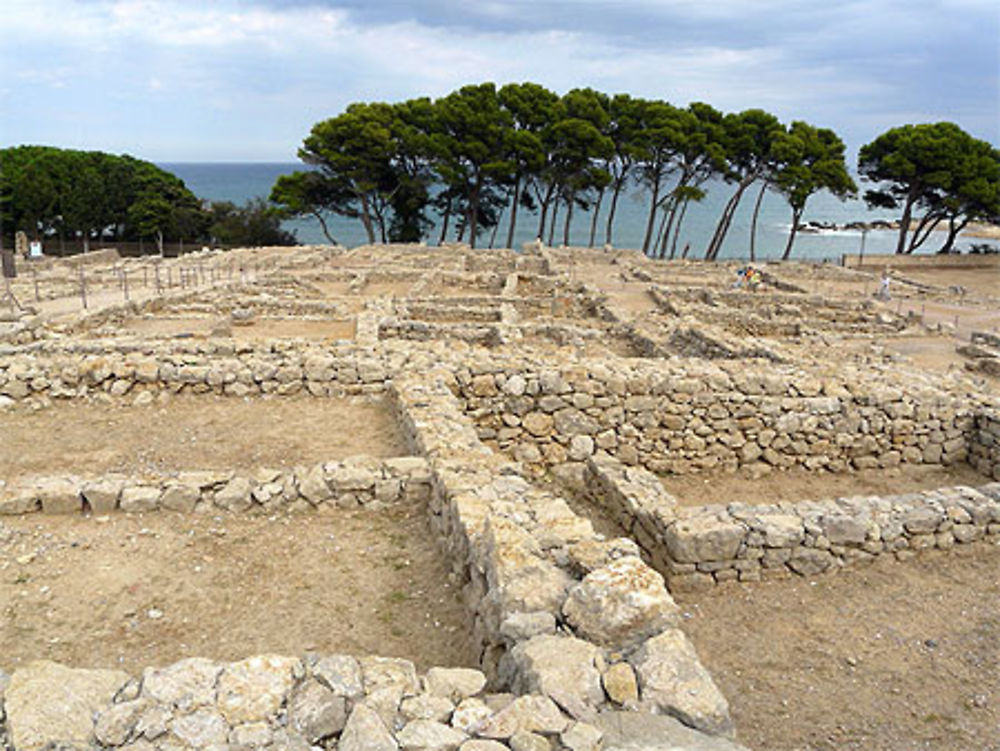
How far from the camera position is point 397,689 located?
3.14m

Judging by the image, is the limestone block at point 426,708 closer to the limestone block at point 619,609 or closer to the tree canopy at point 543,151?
the limestone block at point 619,609

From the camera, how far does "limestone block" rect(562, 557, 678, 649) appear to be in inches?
142

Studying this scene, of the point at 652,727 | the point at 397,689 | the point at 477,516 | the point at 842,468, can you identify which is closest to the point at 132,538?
the point at 477,516

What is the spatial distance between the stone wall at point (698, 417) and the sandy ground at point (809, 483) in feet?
0.44

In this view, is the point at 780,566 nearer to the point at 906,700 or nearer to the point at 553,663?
the point at 906,700

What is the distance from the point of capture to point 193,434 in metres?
7.93

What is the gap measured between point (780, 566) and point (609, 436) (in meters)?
2.93

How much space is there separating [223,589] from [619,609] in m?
3.01

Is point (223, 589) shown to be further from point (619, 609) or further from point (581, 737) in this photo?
point (581, 737)

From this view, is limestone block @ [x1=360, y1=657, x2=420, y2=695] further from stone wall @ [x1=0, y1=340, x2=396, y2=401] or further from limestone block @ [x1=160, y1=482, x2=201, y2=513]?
stone wall @ [x1=0, y1=340, x2=396, y2=401]

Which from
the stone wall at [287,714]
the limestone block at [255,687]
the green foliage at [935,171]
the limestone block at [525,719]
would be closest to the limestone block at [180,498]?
the stone wall at [287,714]

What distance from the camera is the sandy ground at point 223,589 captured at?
443cm

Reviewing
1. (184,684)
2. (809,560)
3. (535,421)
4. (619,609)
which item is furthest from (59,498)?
(809,560)

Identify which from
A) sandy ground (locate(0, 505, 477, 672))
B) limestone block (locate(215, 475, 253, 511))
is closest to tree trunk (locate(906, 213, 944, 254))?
sandy ground (locate(0, 505, 477, 672))
